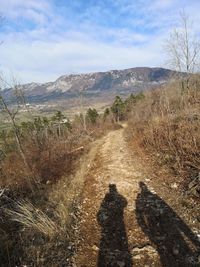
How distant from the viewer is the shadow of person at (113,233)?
248 inches

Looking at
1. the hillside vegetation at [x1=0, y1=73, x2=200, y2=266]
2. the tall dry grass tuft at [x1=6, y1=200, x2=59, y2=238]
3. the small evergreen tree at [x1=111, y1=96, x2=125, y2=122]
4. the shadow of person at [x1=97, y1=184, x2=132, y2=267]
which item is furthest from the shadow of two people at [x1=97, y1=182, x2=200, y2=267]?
the small evergreen tree at [x1=111, y1=96, x2=125, y2=122]

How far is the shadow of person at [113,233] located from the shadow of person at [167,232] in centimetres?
54

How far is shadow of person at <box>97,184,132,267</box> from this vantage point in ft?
20.7

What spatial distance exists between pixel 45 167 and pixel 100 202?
20.0 ft

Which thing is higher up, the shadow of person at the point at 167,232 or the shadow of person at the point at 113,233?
the shadow of person at the point at 167,232

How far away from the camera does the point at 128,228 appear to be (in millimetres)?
7578

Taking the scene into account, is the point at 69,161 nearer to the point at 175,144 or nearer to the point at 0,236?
the point at 175,144

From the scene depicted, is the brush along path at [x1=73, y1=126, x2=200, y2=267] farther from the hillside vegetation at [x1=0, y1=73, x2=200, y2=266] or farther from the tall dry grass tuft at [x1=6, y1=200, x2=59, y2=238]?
the tall dry grass tuft at [x1=6, y1=200, x2=59, y2=238]

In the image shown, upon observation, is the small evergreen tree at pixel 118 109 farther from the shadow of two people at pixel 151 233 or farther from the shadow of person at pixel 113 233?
the shadow of two people at pixel 151 233

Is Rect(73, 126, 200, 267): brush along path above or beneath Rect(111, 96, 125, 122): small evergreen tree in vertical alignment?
above

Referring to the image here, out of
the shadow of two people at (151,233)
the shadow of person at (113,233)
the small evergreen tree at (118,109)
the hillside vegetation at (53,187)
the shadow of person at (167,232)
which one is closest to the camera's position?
the shadow of person at (167,232)

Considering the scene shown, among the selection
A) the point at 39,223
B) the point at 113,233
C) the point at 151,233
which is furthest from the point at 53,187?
the point at 151,233

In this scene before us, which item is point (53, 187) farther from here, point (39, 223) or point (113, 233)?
point (113, 233)

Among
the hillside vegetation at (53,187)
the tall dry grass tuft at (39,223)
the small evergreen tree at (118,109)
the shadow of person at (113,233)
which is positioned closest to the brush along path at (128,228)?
the shadow of person at (113,233)
